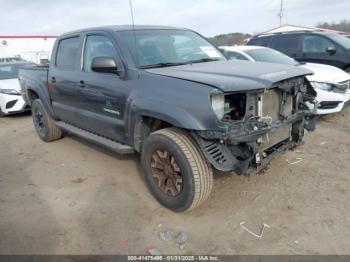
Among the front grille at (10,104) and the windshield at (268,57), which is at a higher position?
the windshield at (268,57)

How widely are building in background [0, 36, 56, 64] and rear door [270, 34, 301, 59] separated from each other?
A: 23086 millimetres

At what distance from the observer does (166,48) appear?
4.11m

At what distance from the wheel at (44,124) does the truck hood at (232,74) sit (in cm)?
311

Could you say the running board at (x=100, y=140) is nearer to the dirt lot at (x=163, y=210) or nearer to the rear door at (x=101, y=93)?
the rear door at (x=101, y=93)

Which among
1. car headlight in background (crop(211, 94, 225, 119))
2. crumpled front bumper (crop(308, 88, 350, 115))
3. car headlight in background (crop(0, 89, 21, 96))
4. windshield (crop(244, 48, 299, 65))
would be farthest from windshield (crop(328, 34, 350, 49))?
car headlight in background (crop(0, 89, 21, 96))

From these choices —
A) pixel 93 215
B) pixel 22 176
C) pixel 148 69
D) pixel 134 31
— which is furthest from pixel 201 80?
pixel 22 176

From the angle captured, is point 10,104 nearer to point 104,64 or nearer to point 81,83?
point 81,83

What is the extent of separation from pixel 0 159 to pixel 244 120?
447cm

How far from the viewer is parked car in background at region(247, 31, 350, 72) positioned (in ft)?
27.2

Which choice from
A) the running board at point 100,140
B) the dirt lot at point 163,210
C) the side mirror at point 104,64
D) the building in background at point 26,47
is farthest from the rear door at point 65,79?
the building in background at point 26,47

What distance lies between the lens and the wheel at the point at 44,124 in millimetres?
5996

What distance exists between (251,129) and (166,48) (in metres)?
1.69

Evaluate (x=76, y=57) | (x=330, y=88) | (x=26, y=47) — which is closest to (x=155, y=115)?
(x=76, y=57)

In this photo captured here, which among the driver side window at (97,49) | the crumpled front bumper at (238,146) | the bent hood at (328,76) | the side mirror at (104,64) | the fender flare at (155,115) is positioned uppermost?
the driver side window at (97,49)
